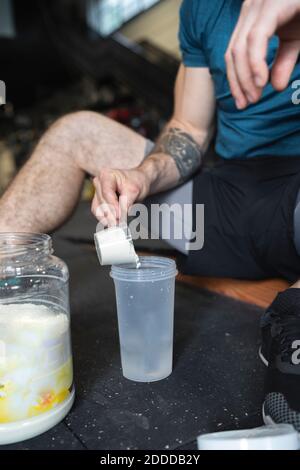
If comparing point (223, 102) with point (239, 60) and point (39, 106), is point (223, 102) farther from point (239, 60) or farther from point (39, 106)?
point (39, 106)

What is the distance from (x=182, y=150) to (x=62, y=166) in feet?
0.99

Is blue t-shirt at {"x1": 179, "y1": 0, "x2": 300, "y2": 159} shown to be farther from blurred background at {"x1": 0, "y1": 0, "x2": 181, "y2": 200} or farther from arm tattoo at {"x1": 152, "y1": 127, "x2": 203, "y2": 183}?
blurred background at {"x1": 0, "y1": 0, "x2": 181, "y2": 200}

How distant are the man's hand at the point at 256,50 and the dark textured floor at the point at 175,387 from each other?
46 centimetres

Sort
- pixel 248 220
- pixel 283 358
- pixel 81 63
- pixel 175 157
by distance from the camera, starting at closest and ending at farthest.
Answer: pixel 283 358
pixel 248 220
pixel 175 157
pixel 81 63

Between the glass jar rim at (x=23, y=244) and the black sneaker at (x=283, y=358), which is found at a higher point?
the glass jar rim at (x=23, y=244)

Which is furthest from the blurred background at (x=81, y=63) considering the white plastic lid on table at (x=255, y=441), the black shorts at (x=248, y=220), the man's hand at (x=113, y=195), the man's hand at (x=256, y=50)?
the white plastic lid on table at (x=255, y=441)

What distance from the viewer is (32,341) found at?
22.7 inches

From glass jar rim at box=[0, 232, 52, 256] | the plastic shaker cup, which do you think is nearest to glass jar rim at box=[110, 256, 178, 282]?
the plastic shaker cup

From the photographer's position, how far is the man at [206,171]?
2.97 ft

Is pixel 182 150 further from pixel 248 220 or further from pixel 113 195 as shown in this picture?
pixel 113 195

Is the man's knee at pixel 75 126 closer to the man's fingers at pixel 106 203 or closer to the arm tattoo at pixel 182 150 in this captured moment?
the arm tattoo at pixel 182 150

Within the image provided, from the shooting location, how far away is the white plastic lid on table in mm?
493

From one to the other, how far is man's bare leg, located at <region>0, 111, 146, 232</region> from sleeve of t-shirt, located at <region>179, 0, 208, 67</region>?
252 millimetres

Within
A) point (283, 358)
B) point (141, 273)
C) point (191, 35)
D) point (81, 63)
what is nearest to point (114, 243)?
point (141, 273)
